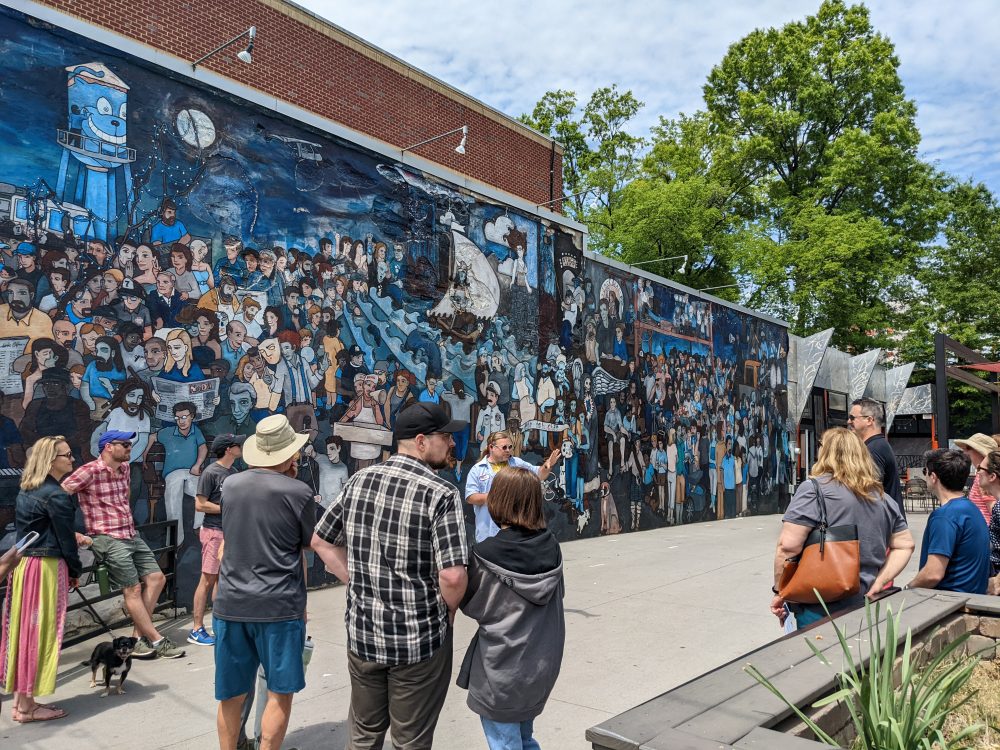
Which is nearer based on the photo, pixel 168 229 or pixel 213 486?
pixel 213 486

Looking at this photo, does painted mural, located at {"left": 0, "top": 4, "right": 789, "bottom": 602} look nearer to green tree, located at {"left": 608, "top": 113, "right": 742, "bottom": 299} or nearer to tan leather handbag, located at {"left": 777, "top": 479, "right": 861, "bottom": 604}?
tan leather handbag, located at {"left": 777, "top": 479, "right": 861, "bottom": 604}

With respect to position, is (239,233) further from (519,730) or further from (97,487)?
(519,730)

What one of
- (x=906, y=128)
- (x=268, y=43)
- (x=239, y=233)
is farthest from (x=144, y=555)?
(x=906, y=128)

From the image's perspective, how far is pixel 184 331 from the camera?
8.16 meters

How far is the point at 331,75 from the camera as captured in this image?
17109 mm

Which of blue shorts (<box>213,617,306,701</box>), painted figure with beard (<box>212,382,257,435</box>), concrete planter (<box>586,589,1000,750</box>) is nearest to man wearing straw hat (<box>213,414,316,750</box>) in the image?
blue shorts (<box>213,617,306,701</box>)

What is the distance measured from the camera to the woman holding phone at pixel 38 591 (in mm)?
4820

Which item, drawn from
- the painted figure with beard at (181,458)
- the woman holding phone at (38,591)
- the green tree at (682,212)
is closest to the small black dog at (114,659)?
the woman holding phone at (38,591)

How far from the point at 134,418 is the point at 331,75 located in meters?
11.9

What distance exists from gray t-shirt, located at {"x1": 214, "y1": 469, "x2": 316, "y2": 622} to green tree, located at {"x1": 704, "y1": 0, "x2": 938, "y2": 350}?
28072mm

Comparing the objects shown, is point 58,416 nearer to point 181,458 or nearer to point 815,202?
point 181,458

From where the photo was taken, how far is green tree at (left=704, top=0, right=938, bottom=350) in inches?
1154

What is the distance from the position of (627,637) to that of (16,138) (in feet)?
24.0

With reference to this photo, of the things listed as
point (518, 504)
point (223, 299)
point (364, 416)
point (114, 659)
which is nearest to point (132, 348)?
point (223, 299)
